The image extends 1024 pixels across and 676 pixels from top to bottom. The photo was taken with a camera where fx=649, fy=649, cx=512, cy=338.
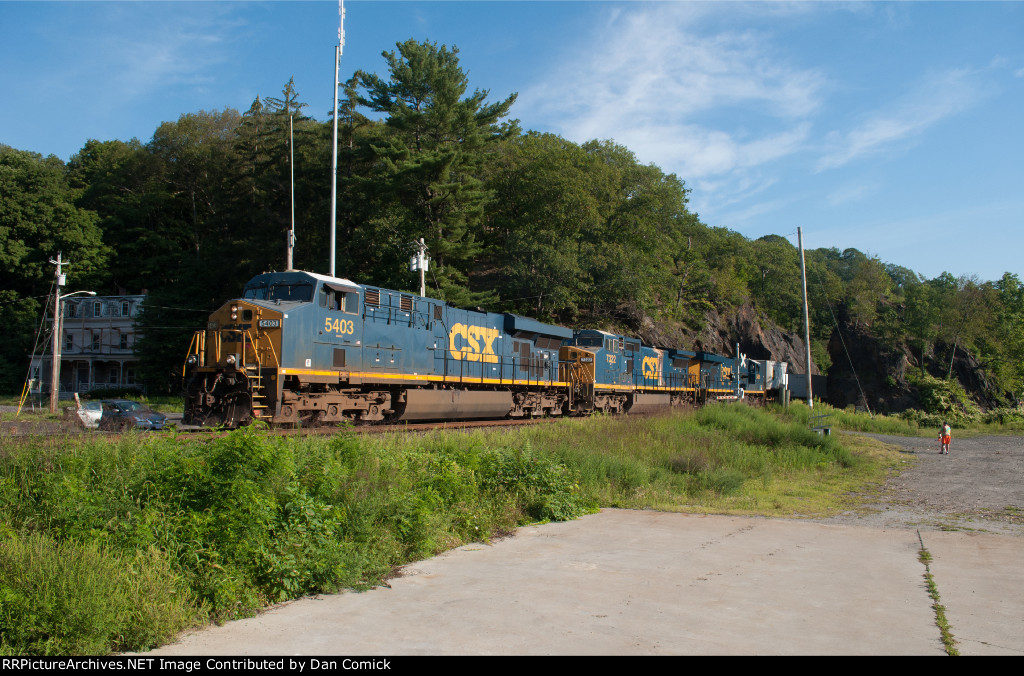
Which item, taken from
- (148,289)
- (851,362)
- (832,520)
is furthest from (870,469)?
(148,289)

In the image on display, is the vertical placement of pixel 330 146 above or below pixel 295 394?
above

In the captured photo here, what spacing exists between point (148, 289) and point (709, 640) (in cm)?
6299

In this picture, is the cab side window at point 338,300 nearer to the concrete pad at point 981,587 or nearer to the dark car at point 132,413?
the dark car at point 132,413

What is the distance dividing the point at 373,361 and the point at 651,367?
18.1 metres

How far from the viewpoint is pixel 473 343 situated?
21062mm

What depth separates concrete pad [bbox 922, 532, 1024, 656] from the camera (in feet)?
15.6

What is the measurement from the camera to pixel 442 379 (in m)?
19.4

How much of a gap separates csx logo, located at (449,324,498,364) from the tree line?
14.5 meters

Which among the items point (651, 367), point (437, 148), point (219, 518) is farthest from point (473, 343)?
point (437, 148)

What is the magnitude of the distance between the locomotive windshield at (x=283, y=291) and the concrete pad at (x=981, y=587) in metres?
12.9

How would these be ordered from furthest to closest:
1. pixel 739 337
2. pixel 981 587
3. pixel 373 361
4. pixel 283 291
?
pixel 739 337, pixel 373 361, pixel 283 291, pixel 981 587

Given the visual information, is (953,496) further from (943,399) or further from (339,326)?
(943,399)

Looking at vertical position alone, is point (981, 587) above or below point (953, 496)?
above
